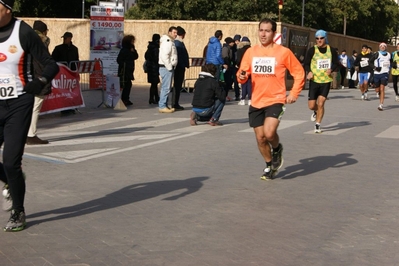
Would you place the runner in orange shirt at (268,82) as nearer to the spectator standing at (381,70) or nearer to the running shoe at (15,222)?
the running shoe at (15,222)

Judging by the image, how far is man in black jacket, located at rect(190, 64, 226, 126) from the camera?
49.5 ft

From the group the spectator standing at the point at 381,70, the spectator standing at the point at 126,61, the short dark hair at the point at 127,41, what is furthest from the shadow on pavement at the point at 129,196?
the spectator standing at the point at 381,70

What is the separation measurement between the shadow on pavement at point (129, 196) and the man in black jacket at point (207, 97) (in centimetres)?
565

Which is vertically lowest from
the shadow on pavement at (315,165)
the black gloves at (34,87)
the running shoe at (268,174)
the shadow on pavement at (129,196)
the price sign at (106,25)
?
the shadow on pavement at (129,196)

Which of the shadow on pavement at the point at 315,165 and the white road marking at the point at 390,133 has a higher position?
the white road marking at the point at 390,133

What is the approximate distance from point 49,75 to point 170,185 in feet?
9.57

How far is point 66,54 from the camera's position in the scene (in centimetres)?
1831

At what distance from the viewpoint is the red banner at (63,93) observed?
15.9 metres

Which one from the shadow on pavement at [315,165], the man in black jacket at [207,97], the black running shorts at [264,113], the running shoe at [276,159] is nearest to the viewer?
the black running shorts at [264,113]

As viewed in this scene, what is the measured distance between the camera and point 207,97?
15.1 meters

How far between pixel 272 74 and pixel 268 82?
0.35 ft

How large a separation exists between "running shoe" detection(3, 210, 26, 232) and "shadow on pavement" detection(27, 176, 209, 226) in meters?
0.27

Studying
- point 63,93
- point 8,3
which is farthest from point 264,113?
point 63,93

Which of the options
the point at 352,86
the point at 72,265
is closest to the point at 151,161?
the point at 72,265
